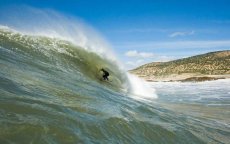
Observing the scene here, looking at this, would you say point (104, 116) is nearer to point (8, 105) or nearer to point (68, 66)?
point (8, 105)

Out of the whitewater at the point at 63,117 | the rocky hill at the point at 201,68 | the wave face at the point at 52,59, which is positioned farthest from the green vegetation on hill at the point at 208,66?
the whitewater at the point at 63,117

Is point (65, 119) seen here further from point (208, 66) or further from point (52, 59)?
point (208, 66)

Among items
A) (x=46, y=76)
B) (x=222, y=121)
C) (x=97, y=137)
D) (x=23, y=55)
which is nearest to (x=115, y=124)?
(x=97, y=137)

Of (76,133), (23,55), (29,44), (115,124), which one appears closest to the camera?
(76,133)

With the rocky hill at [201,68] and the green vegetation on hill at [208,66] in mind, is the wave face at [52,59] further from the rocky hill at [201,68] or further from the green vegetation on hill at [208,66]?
the green vegetation on hill at [208,66]

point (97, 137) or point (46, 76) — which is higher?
point (46, 76)

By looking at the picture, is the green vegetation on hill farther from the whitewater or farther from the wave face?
the whitewater

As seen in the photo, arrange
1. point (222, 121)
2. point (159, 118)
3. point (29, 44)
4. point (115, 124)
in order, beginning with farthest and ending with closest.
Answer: point (29, 44)
point (222, 121)
point (159, 118)
point (115, 124)

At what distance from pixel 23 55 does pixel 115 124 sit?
672 cm

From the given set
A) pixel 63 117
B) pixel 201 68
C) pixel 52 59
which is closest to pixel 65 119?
pixel 63 117

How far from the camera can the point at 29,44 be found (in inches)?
566

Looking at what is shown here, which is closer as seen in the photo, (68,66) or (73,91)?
(73,91)

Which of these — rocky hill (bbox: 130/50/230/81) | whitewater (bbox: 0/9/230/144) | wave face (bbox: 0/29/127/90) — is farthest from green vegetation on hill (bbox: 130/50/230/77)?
whitewater (bbox: 0/9/230/144)

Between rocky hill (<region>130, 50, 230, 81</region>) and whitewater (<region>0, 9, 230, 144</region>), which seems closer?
whitewater (<region>0, 9, 230, 144</region>)
